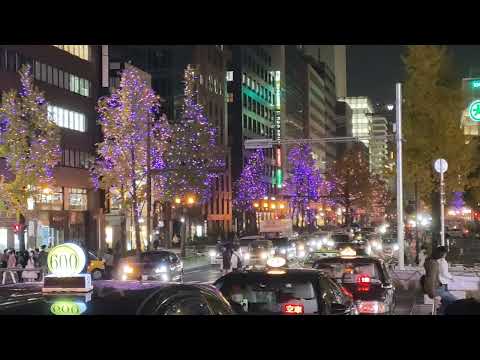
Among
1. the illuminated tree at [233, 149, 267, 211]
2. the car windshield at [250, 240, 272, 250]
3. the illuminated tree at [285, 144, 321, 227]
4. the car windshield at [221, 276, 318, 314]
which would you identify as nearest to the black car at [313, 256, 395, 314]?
the car windshield at [221, 276, 318, 314]

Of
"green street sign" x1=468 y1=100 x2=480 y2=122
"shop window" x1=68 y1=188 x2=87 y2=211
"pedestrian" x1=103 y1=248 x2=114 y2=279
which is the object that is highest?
"green street sign" x1=468 y1=100 x2=480 y2=122

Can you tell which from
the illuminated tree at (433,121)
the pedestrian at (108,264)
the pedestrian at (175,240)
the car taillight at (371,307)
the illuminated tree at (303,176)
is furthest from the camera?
the illuminated tree at (303,176)

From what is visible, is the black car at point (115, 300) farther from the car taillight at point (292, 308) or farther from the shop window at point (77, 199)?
the shop window at point (77, 199)

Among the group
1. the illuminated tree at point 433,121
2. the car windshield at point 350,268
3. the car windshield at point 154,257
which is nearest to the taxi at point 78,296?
the car windshield at point 350,268

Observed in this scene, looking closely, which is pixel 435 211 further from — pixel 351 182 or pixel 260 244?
pixel 351 182

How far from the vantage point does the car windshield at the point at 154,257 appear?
2806cm

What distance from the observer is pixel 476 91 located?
24.2 m

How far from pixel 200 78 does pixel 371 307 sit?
7460 centimetres

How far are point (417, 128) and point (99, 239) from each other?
100ft

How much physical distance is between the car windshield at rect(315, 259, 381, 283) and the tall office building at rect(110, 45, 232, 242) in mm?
70399

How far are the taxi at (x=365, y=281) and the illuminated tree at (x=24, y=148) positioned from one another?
89.0 feet

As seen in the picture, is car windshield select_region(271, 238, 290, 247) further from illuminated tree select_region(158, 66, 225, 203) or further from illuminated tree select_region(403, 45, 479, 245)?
illuminated tree select_region(158, 66, 225, 203)

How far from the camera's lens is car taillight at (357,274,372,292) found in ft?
46.6
